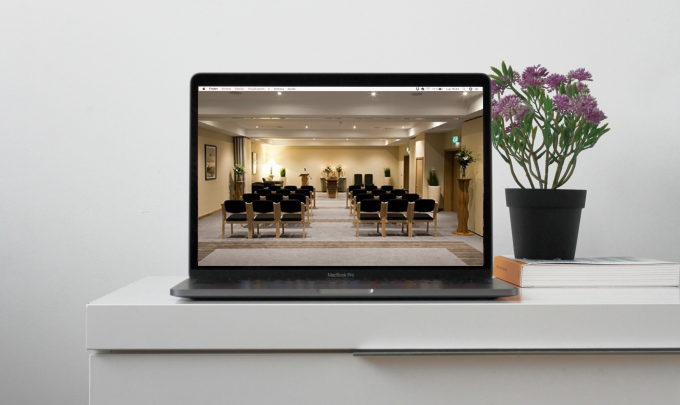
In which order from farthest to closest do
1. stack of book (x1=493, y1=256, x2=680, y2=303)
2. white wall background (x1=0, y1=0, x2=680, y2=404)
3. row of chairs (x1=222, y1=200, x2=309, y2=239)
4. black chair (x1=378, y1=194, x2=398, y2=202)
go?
white wall background (x1=0, y1=0, x2=680, y2=404)
black chair (x1=378, y1=194, x2=398, y2=202)
row of chairs (x1=222, y1=200, x2=309, y2=239)
stack of book (x1=493, y1=256, x2=680, y2=303)

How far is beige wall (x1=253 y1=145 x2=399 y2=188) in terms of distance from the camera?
6.57ft

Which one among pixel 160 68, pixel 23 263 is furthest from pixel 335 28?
pixel 23 263

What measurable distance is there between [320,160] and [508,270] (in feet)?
2.86

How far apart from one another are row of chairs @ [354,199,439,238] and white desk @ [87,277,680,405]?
36 centimetres

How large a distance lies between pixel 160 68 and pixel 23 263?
4.10ft

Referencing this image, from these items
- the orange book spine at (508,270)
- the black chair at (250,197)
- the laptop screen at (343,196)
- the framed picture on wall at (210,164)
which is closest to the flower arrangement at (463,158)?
the laptop screen at (343,196)

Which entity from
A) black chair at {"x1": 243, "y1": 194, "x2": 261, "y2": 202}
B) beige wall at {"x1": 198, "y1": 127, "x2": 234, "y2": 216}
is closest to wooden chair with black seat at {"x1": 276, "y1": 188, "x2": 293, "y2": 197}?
black chair at {"x1": 243, "y1": 194, "x2": 261, "y2": 202}

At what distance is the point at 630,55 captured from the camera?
99.9 inches

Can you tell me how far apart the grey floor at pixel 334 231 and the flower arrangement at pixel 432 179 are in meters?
0.13

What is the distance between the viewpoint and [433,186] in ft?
5.93

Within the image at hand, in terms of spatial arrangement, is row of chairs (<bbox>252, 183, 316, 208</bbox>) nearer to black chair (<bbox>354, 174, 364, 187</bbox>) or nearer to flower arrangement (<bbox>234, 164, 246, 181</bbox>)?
flower arrangement (<bbox>234, 164, 246, 181</bbox>)

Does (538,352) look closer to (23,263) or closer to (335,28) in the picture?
(335,28)

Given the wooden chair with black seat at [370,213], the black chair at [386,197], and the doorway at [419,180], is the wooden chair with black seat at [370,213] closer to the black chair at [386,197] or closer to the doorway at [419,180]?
the black chair at [386,197]

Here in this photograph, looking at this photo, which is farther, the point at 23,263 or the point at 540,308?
the point at 23,263
